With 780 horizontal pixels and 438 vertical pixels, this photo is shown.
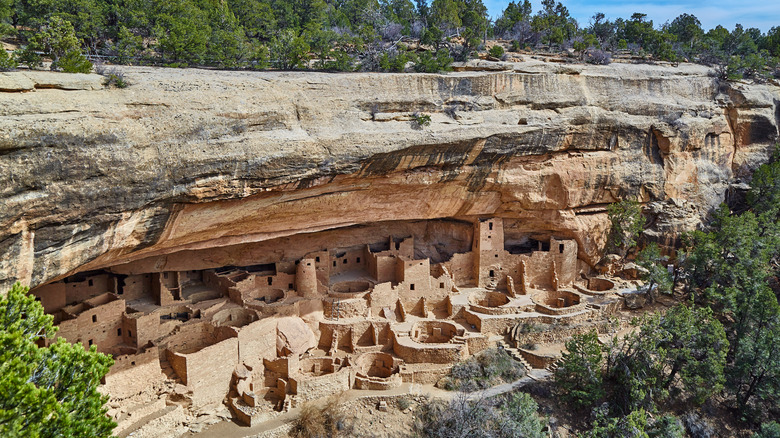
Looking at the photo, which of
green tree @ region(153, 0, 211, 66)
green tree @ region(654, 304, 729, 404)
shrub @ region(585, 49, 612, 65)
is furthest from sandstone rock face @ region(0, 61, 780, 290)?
green tree @ region(654, 304, 729, 404)

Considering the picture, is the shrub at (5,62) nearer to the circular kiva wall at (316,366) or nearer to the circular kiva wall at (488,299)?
the circular kiva wall at (316,366)

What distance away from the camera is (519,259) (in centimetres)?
2683

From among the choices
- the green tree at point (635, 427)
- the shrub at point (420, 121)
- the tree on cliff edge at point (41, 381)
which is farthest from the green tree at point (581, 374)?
the tree on cliff edge at point (41, 381)

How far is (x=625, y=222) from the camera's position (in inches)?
1088

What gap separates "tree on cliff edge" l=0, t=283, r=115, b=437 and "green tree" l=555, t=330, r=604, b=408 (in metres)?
15.7

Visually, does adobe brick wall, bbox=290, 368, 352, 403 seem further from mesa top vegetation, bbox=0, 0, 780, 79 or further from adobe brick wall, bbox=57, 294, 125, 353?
mesa top vegetation, bbox=0, 0, 780, 79

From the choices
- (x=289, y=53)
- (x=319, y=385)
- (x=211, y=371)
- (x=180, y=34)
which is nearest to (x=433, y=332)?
(x=319, y=385)

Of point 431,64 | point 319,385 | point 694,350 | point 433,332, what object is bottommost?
point 319,385

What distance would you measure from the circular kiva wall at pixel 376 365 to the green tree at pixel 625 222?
43.0 ft

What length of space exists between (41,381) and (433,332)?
15.8m

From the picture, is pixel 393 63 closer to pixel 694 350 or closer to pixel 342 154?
pixel 342 154

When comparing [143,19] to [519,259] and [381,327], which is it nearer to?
[381,327]

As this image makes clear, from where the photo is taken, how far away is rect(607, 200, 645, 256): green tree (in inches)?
1061

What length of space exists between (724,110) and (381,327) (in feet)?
69.6
